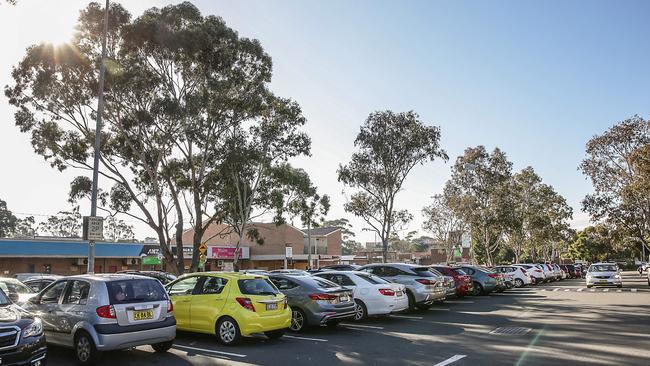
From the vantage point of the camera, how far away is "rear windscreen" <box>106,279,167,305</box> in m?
8.98

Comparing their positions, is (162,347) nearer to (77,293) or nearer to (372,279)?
(77,293)

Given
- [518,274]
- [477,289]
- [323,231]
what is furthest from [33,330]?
[323,231]

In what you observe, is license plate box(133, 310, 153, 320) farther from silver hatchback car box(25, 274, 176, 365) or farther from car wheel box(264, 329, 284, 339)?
car wheel box(264, 329, 284, 339)

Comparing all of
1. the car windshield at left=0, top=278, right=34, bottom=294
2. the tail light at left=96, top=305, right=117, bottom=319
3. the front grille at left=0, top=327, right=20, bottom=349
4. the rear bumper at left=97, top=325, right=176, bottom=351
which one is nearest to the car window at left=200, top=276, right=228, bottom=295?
the rear bumper at left=97, top=325, right=176, bottom=351

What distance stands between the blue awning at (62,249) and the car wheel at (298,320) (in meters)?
30.2

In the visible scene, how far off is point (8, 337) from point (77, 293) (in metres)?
2.30

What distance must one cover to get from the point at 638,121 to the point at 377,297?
33170 mm

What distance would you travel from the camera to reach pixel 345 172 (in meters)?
32.8

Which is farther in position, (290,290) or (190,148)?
(190,148)

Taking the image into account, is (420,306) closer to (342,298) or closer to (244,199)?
(342,298)

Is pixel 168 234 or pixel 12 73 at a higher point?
pixel 12 73

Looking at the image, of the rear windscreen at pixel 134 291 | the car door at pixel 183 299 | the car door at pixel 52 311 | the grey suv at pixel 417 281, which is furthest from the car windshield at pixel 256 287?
the grey suv at pixel 417 281

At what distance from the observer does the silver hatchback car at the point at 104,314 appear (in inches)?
341

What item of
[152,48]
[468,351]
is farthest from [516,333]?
[152,48]
